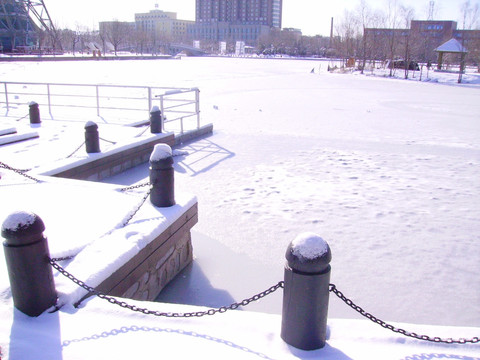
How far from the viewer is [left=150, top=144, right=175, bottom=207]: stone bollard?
4.42m

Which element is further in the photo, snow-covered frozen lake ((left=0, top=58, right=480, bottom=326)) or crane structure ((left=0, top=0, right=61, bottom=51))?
crane structure ((left=0, top=0, right=61, bottom=51))

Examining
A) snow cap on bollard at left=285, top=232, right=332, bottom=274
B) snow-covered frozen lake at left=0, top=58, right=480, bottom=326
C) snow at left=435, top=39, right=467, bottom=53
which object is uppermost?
snow at left=435, top=39, right=467, bottom=53

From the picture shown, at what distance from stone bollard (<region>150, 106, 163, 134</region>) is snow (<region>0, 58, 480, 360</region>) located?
617mm

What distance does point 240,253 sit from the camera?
5.09 m

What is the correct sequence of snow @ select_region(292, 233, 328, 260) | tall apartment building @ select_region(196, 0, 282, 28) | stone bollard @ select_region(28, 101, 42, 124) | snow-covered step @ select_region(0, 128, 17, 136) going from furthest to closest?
tall apartment building @ select_region(196, 0, 282, 28) < stone bollard @ select_region(28, 101, 42, 124) < snow-covered step @ select_region(0, 128, 17, 136) < snow @ select_region(292, 233, 328, 260)

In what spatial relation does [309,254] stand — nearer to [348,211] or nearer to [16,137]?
[348,211]

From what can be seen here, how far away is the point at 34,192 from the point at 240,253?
2.43 meters

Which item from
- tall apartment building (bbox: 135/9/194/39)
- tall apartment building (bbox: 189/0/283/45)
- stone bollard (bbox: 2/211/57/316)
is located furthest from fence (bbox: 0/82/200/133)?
tall apartment building (bbox: 135/9/194/39)

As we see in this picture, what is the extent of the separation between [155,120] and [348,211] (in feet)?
16.9

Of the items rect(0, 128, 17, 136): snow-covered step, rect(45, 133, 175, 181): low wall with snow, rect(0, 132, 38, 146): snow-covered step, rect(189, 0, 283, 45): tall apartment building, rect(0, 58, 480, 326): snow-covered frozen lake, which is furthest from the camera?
rect(189, 0, 283, 45): tall apartment building

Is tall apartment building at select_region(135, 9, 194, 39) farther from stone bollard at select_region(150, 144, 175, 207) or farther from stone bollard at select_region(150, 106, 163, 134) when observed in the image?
stone bollard at select_region(150, 144, 175, 207)

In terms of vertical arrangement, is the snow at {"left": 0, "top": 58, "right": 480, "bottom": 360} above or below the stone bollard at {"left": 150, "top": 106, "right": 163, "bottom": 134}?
below

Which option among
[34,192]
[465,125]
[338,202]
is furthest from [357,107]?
[34,192]

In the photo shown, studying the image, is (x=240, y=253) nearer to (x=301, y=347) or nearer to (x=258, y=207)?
(x=258, y=207)
